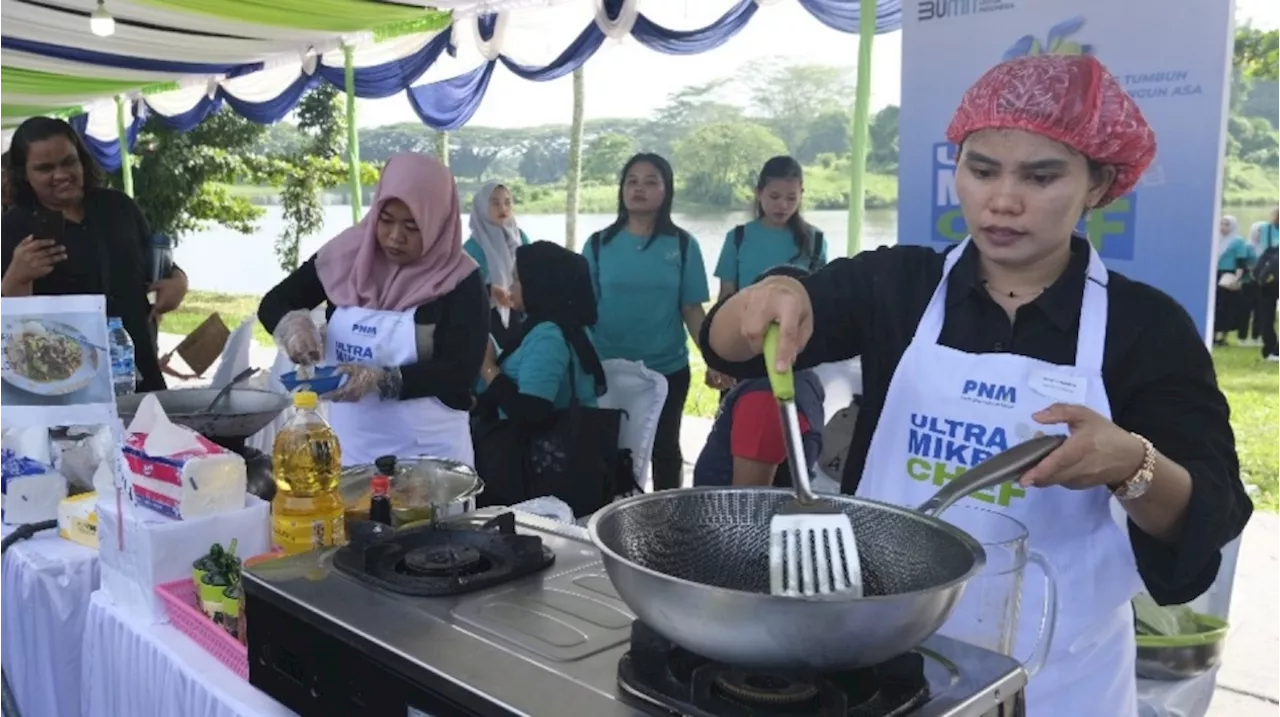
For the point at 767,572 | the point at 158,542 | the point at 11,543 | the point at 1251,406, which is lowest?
the point at 1251,406

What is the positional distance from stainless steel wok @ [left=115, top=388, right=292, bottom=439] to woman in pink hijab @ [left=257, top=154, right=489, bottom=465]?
1.07 feet

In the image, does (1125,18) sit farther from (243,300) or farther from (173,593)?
(243,300)

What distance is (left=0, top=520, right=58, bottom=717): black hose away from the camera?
1.68 metres

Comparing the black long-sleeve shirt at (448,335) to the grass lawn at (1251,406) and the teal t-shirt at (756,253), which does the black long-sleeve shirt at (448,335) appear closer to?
the teal t-shirt at (756,253)

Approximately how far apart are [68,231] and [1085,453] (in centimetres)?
254

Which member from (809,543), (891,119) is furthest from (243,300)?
(809,543)

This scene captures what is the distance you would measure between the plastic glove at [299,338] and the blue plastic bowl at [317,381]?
17 cm

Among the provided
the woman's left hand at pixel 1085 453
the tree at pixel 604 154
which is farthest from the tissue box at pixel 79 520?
the tree at pixel 604 154

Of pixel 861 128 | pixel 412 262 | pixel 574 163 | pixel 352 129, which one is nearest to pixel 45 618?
pixel 412 262

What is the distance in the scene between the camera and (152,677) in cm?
134

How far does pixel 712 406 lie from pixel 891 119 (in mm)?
2325

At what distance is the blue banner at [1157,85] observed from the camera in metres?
2.21

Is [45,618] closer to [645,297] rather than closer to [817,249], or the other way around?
[645,297]

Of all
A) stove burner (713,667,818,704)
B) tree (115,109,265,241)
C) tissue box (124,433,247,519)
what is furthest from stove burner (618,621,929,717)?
tree (115,109,265,241)
